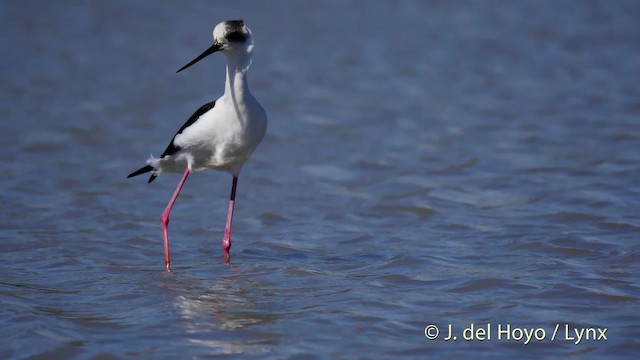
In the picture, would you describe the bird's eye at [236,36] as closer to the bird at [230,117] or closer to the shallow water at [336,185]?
the bird at [230,117]

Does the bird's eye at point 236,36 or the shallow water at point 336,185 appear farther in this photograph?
the bird's eye at point 236,36

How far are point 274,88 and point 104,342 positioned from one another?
659 centimetres

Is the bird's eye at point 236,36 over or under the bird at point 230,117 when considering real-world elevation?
over

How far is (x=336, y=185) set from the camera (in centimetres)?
847

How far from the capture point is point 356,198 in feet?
26.7

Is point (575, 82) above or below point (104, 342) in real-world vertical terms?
above

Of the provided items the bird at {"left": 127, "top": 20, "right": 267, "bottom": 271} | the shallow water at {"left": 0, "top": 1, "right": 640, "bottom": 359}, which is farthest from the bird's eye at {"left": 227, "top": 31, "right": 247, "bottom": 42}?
the shallow water at {"left": 0, "top": 1, "right": 640, "bottom": 359}

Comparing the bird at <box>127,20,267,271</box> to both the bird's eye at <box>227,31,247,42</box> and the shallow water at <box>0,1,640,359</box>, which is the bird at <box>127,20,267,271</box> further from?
the shallow water at <box>0,1,640,359</box>

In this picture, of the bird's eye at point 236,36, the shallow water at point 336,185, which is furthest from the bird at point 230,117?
the shallow water at point 336,185

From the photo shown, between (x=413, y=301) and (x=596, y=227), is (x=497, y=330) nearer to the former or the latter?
(x=413, y=301)

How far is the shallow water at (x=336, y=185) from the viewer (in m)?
5.20

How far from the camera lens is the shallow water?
520cm

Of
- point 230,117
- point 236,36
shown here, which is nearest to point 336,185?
point 230,117

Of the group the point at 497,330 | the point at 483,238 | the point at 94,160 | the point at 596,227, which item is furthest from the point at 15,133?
the point at 497,330
